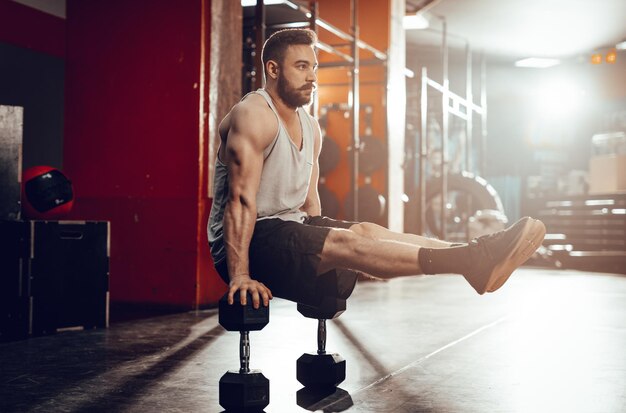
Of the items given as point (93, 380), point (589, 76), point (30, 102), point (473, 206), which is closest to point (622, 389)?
point (93, 380)

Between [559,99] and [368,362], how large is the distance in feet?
50.1

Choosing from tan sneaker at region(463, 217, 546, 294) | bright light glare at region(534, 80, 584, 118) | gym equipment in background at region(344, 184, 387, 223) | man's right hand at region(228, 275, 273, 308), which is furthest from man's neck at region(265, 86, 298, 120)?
bright light glare at region(534, 80, 584, 118)

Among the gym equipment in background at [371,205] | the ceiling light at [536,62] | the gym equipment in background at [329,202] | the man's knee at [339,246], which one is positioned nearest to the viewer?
the man's knee at [339,246]

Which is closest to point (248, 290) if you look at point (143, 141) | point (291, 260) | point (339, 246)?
point (291, 260)

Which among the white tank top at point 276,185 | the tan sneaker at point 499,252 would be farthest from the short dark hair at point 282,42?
the tan sneaker at point 499,252

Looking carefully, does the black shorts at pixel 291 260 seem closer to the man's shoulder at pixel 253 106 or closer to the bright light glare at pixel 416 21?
the man's shoulder at pixel 253 106

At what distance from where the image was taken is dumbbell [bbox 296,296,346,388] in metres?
2.39

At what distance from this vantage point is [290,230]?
86.4 inches

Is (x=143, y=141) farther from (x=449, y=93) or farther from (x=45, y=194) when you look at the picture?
(x=449, y=93)

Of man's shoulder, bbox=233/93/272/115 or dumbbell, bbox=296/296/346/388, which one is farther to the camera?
dumbbell, bbox=296/296/346/388

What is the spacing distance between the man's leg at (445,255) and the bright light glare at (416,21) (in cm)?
887

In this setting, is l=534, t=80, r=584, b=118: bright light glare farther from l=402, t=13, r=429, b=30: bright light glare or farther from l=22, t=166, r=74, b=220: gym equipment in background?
l=22, t=166, r=74, b=220: gym equipment in background

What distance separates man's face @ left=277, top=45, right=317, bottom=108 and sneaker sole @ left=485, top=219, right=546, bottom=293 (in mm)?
838

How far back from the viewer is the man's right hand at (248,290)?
2072 millimetres
